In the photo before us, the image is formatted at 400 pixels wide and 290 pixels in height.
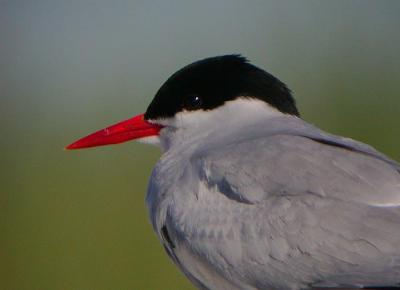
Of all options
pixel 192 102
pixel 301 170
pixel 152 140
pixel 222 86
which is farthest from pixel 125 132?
pixel 301 170

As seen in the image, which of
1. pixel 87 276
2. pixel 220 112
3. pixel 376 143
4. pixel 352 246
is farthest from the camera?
pixel 376 143

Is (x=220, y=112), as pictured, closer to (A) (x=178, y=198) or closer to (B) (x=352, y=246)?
Result: (A) (x=178, y=198)

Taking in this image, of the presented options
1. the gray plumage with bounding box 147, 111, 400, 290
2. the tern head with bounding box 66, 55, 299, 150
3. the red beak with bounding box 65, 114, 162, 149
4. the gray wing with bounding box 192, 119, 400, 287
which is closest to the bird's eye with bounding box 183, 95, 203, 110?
the tern head with bounding box 66, 55, 299, 150

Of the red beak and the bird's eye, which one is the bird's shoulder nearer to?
the bird's eye

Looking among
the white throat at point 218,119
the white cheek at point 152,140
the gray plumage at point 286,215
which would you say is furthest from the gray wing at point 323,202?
the white cheek at point 152,140

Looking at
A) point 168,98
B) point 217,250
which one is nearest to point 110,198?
point 168,98

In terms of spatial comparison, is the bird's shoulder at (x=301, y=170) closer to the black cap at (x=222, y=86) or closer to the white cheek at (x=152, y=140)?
the black cap at (x=222, y=86)
